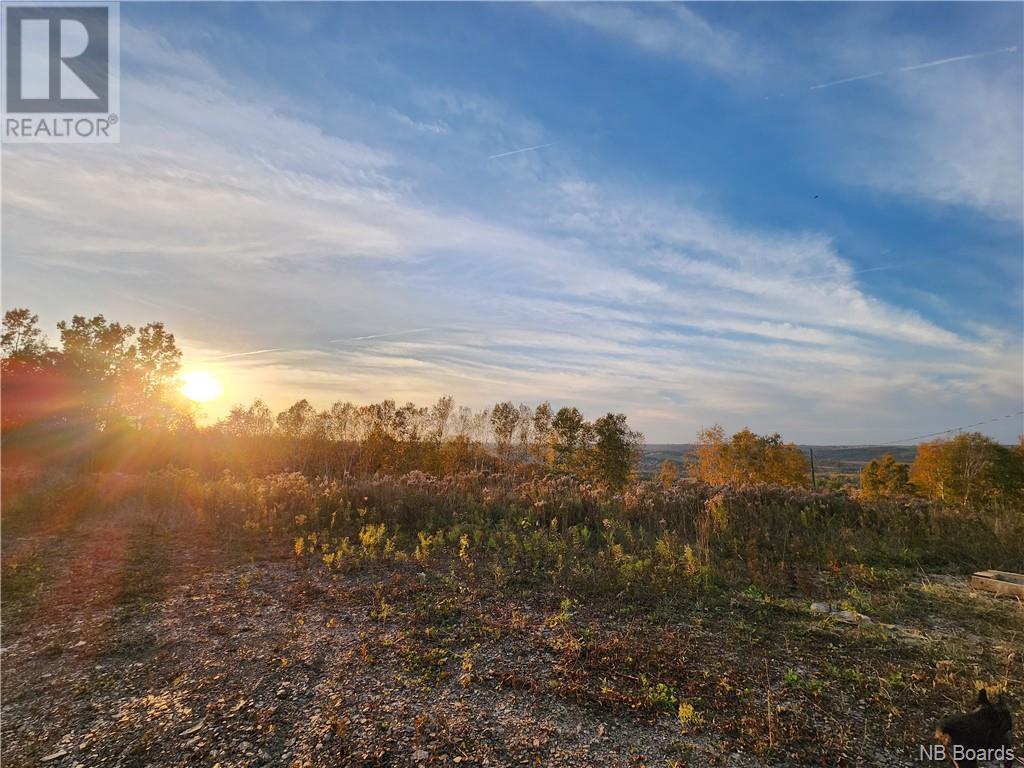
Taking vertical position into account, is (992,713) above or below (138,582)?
above

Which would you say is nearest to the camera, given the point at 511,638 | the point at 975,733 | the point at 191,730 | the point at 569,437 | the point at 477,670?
the point at 975,733

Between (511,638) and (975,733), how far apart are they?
3590 mm

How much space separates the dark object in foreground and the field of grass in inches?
13.8

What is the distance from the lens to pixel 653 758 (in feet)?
10.1

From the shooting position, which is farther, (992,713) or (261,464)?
(261,464)

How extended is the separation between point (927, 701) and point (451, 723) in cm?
377

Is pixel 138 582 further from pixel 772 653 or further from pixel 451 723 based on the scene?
pixel 772 653

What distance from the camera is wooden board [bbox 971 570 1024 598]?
5.89 meters

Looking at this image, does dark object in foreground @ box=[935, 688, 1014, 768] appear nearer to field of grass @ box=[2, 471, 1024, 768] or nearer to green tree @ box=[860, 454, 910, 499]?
field of grass @ box=[2, 471, 1024, 768]

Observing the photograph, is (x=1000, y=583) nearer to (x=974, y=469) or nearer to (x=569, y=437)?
(x=569, y=437)

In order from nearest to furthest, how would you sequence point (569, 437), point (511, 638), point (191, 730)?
point (191, 730) → point (511, 638) → point (569, 437)

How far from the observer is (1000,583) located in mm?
6043

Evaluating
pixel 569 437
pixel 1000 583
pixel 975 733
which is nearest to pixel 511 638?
pixel 975 733

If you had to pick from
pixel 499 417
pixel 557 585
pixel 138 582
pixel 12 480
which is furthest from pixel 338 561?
pixel 499 417
